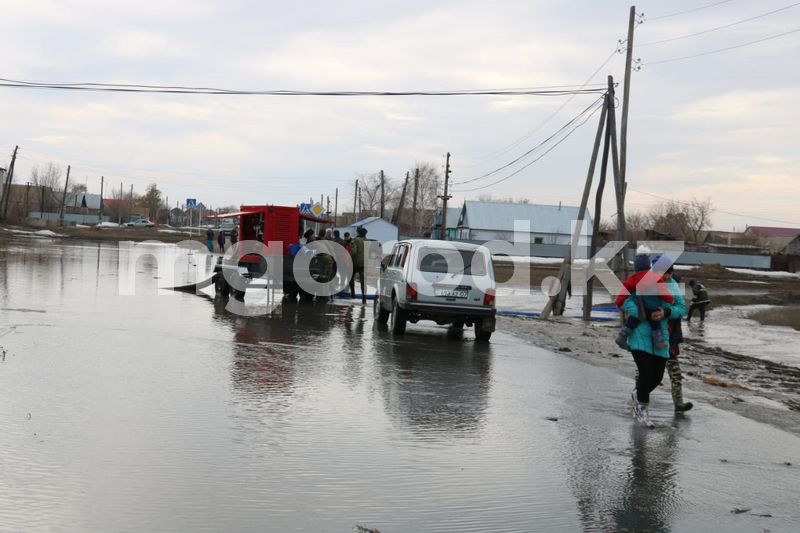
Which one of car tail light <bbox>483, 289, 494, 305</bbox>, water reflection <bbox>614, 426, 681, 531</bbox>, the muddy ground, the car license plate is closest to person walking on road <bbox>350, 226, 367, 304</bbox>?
the muddy ground

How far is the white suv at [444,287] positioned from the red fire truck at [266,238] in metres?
7.00

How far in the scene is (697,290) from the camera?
25.3 m

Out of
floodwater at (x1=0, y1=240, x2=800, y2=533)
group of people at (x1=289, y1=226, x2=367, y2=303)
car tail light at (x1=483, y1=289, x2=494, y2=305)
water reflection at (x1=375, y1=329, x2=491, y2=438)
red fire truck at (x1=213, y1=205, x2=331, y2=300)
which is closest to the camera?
floodwater at (x1=0, y1=240, x2=800, y2=533)

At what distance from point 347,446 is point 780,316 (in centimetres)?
2636

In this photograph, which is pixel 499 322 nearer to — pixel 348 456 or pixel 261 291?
pixel 261 291

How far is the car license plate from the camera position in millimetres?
15797

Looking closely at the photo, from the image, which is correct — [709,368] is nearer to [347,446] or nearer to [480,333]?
[480,333]

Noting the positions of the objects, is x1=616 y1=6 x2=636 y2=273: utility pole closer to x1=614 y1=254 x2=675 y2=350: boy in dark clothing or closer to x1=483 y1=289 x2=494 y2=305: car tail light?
x1=483 y1=289 x2=494 y2=305: car tail light

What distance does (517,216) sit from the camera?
101875mm

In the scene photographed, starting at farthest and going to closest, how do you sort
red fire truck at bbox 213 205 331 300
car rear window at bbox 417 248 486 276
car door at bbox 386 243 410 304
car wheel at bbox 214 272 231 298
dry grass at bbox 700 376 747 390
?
red fire truck at bbox 213 205 331 300 < car wheel at bbox 214 272 231 298 < car door at bbox 386 243 410 304 < car rear window at bbox 417 248 486 276 < dry grass at bbox 700 376 747 390

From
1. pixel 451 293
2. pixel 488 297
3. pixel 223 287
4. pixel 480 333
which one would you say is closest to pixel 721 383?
pixel 488 297

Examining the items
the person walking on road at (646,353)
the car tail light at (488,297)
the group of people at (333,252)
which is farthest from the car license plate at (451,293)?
the group of people at (333,252)

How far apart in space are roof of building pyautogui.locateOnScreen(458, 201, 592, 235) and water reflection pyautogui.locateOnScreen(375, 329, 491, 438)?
8505 centimetres

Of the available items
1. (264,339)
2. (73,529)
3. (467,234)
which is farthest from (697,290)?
(467,234)
